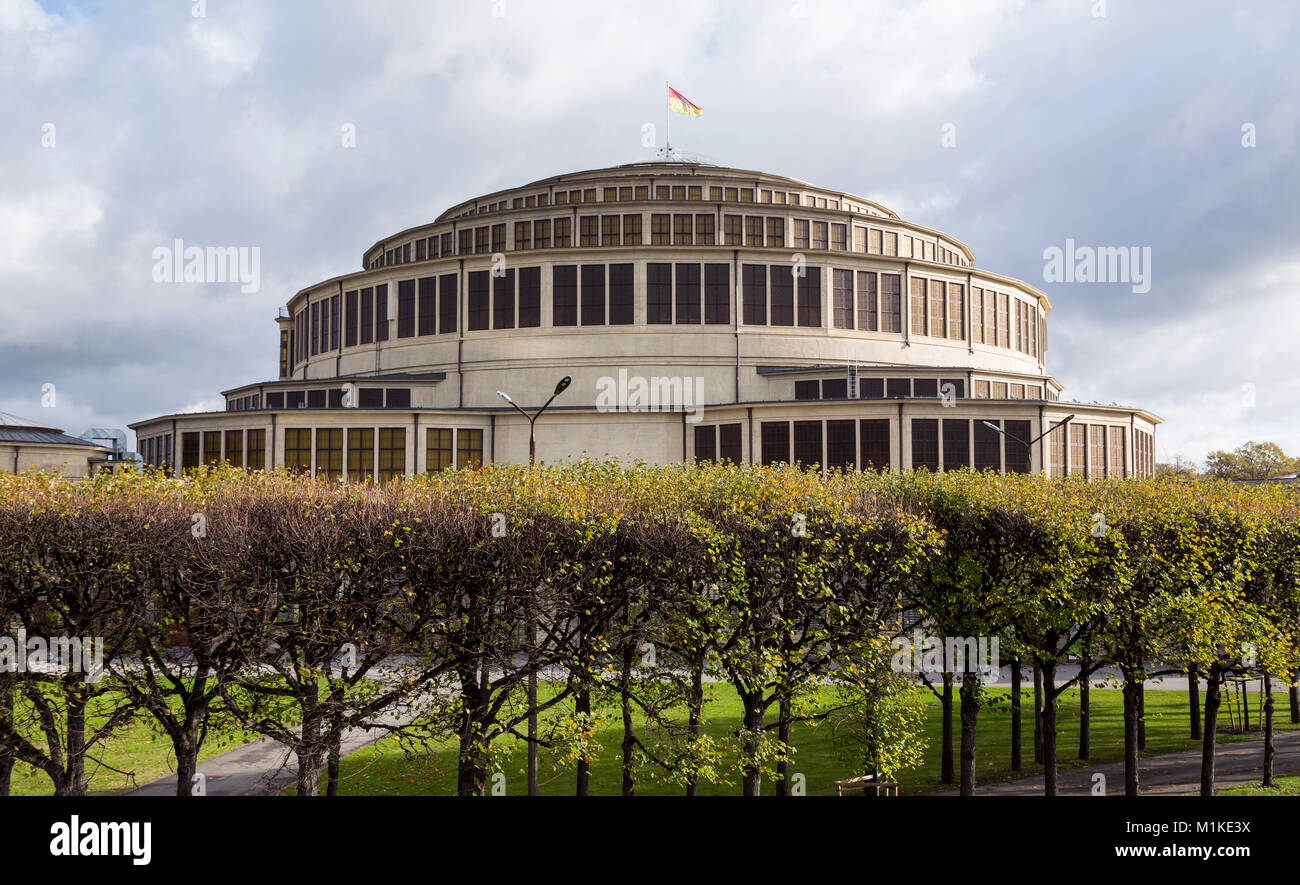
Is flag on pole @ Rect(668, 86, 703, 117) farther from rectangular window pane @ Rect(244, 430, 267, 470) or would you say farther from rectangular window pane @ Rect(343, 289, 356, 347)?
rectangular window pane @ Rect(244, 430, 267, 470)

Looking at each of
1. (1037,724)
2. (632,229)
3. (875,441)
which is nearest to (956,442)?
(875,441)

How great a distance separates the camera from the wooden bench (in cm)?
2378

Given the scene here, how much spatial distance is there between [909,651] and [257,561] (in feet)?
55.3

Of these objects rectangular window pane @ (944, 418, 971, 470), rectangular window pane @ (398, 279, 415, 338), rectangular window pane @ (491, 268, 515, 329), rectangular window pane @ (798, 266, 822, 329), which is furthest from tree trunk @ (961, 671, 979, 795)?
rectangular window pane @ (398, 279, 415, 338)

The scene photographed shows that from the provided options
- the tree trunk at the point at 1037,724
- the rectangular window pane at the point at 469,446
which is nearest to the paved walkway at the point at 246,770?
the tree trunk at the point at 1037,724

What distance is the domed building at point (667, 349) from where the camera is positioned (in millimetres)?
56500

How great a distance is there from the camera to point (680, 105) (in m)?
73.1

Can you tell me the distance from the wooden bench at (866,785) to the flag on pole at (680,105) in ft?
194

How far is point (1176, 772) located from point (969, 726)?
9.72 m

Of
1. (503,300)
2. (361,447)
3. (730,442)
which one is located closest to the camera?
(361,447)

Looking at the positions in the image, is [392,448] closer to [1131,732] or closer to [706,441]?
[706,441]

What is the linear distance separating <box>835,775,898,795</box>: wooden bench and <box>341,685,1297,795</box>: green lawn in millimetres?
577

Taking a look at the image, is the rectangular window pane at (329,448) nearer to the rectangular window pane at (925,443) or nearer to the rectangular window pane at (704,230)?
the rectangular window pane at (704,230)

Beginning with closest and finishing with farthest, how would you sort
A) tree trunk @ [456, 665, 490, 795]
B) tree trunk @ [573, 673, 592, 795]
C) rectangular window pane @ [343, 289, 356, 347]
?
1. tree trunk @ [456, 665, 490, 795]
2. tree trunk @ [573, 673, 592, 795]
3. rectangular window pane @ [343, 289, 356, 347]
